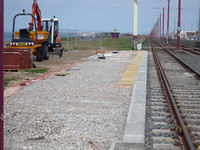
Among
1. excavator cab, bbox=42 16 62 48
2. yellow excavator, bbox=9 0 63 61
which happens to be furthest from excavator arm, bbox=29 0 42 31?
excavator cab, bbox=42 16 62 48

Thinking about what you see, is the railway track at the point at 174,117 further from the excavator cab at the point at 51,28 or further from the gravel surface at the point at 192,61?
the excavator cab at the point at 51,28

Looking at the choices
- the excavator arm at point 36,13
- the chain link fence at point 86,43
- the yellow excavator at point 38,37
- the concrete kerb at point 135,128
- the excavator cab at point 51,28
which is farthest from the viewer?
the chain link fence at point 86,43

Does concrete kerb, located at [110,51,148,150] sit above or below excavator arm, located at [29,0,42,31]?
below

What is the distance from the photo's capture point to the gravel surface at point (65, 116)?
251 inches

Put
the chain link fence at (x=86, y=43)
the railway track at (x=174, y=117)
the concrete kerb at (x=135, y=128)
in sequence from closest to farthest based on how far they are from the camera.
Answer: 1. the concrete kerb at (x=135, y=128)
2. the railway track at (x=174, y=117)
3. the chain link fence at (x=86, y=43)

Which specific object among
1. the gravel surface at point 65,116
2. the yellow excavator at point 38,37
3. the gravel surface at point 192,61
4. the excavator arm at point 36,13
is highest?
the excavator arm at point 36,13

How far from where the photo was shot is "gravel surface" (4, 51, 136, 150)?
6.38 m

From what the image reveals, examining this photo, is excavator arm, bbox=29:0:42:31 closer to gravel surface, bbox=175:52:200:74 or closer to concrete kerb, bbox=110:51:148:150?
gravel surface, bbox=175:52:200:74

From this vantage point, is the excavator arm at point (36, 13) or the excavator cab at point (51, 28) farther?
the excavator cab at point (51, 28)

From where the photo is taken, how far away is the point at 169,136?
22.4 ft

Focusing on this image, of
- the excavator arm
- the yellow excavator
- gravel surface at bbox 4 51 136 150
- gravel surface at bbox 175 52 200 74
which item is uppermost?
the excavator arm

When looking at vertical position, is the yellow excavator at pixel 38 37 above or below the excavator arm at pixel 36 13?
below

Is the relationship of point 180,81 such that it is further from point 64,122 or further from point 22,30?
point 22,30

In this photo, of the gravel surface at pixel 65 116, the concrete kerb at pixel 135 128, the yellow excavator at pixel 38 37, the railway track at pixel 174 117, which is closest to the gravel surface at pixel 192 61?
the railway track at pixel 174 117
